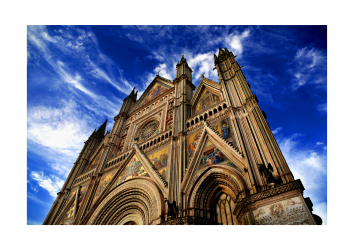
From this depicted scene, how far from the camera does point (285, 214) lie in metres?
6.39

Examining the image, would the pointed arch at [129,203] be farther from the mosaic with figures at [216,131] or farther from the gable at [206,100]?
the gable at [206,100]

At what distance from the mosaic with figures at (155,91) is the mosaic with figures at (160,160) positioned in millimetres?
8032

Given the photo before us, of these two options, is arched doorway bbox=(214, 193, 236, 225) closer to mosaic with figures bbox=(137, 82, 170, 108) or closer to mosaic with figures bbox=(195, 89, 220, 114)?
mosaic with figures bbox=(195, 89, 220, 114)

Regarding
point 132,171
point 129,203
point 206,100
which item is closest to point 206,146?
point 206,100

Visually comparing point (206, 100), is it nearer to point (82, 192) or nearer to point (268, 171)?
point (268, 171)

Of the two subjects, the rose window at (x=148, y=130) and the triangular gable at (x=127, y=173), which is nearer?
the triangular gable at (x=127, y=173)

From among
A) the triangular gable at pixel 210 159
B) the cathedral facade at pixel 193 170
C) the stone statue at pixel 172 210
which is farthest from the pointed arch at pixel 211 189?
the stone statue at pixel 172 210

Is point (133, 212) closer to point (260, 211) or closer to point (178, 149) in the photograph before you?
point (178, 149)

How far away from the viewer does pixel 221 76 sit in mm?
13961

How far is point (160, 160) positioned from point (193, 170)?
3061mm

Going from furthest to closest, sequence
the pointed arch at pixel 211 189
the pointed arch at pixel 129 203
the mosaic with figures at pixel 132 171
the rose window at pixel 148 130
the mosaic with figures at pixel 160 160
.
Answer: the rose window at pixel 148 130, the mosaic with figures at pixel 132 171, the mosaic with figures at pixel 160 160, the pointed arch at pixel 129 203, the pointed arch at pixel 211 189

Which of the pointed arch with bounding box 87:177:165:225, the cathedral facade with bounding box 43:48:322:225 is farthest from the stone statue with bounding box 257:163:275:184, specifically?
the pointed arch with bounding box 87:177:165:225

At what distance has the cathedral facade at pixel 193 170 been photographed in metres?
7.37

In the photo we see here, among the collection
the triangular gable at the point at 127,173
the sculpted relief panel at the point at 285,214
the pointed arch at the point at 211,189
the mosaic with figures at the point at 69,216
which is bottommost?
the sculpted relief panel at the point at 285,214
